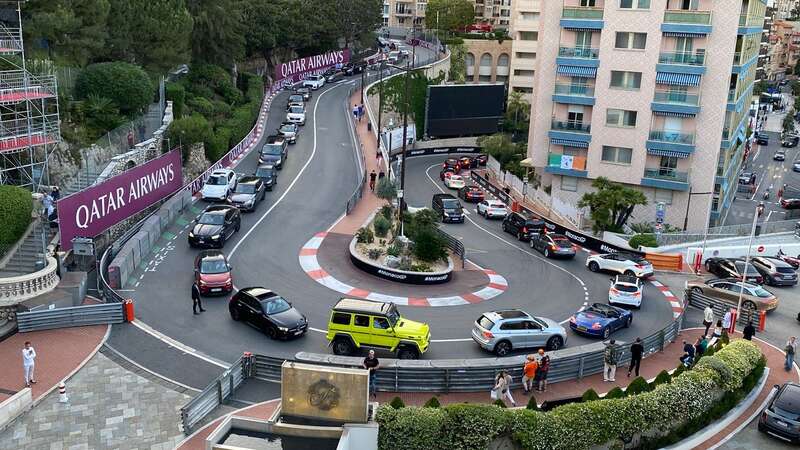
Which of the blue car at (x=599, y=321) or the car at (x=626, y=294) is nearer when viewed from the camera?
the blue car at (x=599, y=321)

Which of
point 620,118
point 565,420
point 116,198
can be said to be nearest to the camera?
point 565,420

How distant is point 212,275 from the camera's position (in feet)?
105

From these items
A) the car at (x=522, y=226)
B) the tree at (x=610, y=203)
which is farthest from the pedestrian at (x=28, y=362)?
the tree at (x=610, y=203)

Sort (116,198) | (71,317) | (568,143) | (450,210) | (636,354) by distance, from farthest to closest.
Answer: (568,143) → (450,210) → (116,198) → (71,317) → (636,354)

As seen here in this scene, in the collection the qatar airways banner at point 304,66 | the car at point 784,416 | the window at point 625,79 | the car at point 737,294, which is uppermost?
the window at point 625,79

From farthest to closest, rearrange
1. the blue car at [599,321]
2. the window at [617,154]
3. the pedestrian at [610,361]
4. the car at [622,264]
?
the window at [617,154] < the car at [622,264] < the blue car at [599,321] < the pedestrian at [610,361]

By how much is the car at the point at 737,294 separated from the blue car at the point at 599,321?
615 cm

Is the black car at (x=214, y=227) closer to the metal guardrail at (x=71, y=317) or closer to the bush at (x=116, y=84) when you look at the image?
the metal guardrail at (x=71, y=317)

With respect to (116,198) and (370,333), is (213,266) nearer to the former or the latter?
(116,198)

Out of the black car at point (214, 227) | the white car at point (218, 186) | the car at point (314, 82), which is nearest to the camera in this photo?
the black car at point (214, 227)

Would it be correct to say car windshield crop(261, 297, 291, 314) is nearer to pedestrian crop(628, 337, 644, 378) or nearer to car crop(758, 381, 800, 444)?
pedestrian crop(628, 337, 644, 378)

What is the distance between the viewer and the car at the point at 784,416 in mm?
22922

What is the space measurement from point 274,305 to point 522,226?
2299cm

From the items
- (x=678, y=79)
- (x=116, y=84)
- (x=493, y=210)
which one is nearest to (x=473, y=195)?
(x=493, y=210)
